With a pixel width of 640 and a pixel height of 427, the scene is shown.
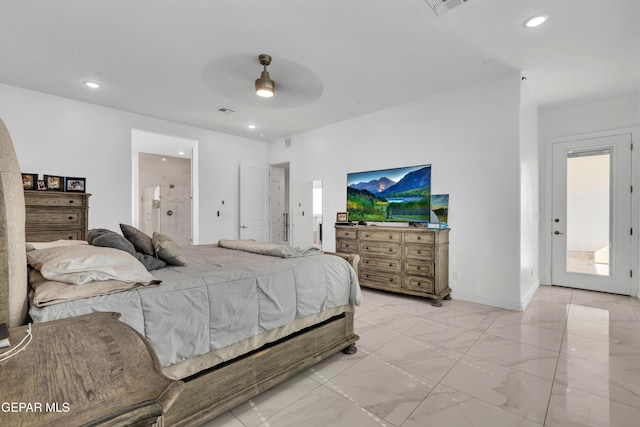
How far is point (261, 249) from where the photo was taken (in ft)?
8.41

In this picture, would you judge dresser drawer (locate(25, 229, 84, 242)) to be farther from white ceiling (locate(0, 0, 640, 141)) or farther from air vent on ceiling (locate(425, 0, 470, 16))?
air vent on ceiling (locate(425, 0, 470, 16))

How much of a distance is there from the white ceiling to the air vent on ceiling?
6cm

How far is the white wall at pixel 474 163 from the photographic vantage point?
347 cm

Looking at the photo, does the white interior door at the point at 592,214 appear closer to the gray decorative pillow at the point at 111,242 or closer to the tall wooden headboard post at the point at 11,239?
the gray decorative pillow at the point at 111,242

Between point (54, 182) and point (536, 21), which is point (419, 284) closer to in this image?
point (536, 21)

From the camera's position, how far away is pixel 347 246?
456 centimetres

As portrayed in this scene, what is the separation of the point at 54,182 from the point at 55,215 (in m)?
0.55

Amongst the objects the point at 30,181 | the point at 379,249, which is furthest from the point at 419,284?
the point at 30,181

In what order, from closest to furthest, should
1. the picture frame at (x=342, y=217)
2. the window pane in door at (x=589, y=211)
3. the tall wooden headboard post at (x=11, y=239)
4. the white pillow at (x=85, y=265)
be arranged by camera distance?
the tall wooden headboard post at (x=11, y=239) → the white pillow at (x=85, y=265) → the window pane in door at (x=589, y=211) → the picture frame at (x=342, y=217)

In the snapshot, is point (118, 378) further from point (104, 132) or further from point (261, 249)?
point (104, 132)

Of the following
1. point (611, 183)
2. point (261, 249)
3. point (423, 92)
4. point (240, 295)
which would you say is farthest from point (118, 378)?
point (611, 183)

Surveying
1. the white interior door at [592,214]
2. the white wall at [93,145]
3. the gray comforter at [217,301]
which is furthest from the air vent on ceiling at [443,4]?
the white wall at [93,145]

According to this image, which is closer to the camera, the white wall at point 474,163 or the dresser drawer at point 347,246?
the white wall at point 474,163

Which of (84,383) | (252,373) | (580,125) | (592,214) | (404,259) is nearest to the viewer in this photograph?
(84,383)
